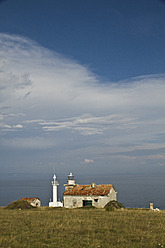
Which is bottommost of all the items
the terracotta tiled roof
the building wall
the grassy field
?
the grassy field

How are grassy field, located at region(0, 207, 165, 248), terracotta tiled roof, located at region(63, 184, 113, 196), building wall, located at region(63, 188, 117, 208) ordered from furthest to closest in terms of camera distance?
terracotta tiled roof, located at region(63, 184, 113, 196) < building wall, located at region(63, 188, 117, 208) < grassy field, located at region(0, 207, 165, 248)

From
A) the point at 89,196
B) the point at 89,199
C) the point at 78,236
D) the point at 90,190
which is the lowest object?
the point at 78,236

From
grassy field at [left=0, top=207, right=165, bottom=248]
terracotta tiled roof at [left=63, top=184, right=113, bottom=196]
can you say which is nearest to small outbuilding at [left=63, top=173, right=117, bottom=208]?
terracotta tiled roof at [left=63, top=184, right=113, bottom=196]

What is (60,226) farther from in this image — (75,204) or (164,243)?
(75,204)

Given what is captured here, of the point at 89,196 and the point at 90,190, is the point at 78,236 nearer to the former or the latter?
the point at 89,196

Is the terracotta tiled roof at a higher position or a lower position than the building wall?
higher

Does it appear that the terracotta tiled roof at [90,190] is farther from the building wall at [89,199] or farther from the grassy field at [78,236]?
the grassy field at [78,236]

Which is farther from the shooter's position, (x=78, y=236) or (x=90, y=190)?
(x=90, y=190)

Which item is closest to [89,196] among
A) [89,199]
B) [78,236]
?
[89,199]

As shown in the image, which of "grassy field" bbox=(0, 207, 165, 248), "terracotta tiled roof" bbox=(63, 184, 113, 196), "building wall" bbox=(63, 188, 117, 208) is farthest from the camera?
"terracotta tiled roof" bbox=(63, 184, 113, 196)

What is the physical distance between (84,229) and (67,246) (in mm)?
3824

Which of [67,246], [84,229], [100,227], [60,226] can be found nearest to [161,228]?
[100,227]

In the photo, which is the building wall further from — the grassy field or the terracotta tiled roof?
the grassy field

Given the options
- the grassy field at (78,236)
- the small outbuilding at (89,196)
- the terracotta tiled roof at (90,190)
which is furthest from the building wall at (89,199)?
the grassy field at (78,236)
